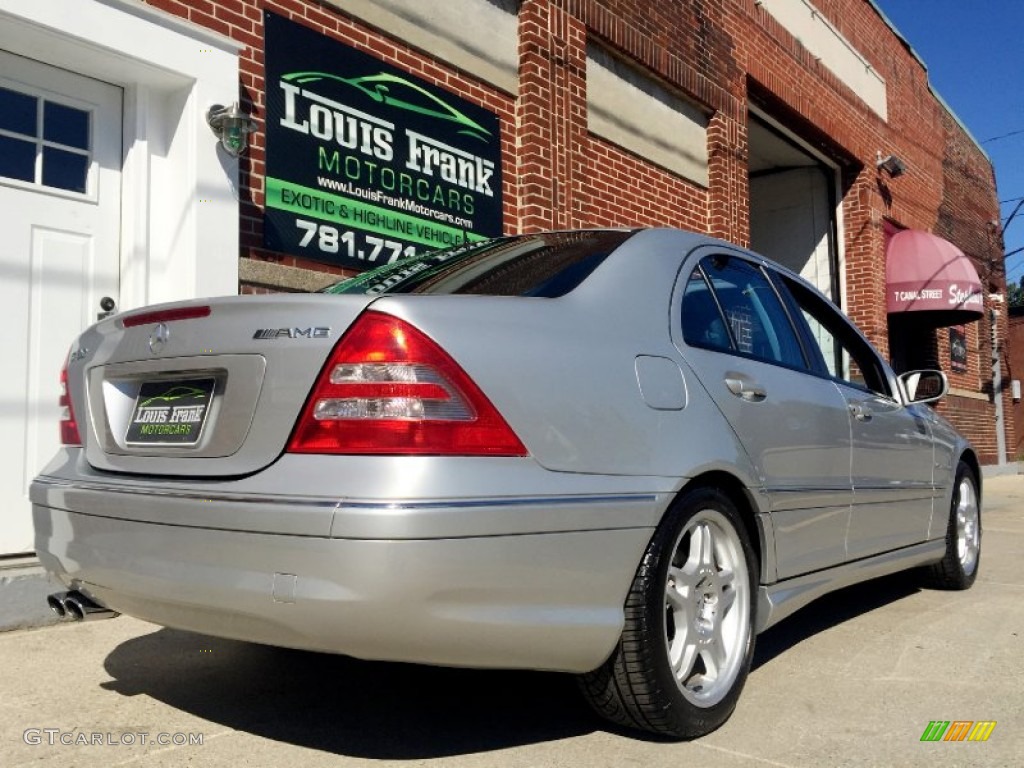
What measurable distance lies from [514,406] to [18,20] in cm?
342

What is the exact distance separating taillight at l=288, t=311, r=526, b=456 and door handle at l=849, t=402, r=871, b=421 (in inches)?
80.5

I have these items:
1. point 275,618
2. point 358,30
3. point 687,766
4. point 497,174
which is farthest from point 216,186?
point 687,766

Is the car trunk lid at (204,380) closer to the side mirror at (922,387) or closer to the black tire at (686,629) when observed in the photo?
the black tire at (686,629)

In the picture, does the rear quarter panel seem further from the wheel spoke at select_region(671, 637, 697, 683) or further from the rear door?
the wheel spoke at select_region(671, 637, 697, 683)

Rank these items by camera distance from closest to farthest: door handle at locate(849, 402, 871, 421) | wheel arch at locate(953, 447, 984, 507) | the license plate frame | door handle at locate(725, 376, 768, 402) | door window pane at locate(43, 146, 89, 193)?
the license plate frame → door handle at locate(725, 376, 768, 402) → door handle at locate(849, 402, 871, 421) → door window pane at locate(43, 146, 89, 193) → wheel arch at locate(953, 447, 984, 507)

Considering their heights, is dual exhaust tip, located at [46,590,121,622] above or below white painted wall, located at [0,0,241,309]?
below

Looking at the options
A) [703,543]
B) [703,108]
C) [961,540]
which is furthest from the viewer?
[703,108]

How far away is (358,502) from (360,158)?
164 inches

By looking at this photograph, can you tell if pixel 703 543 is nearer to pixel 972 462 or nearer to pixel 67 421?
pixel 67 421

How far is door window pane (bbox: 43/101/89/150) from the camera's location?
187 inches

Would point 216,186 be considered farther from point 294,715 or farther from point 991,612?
point 991,612

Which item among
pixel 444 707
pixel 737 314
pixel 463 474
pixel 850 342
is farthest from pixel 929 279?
pixel 463 474

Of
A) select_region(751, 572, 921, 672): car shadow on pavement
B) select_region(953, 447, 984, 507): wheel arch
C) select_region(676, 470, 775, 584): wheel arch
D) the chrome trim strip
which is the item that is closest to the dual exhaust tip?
the chrome trim strip

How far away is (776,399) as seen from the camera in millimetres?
3238
